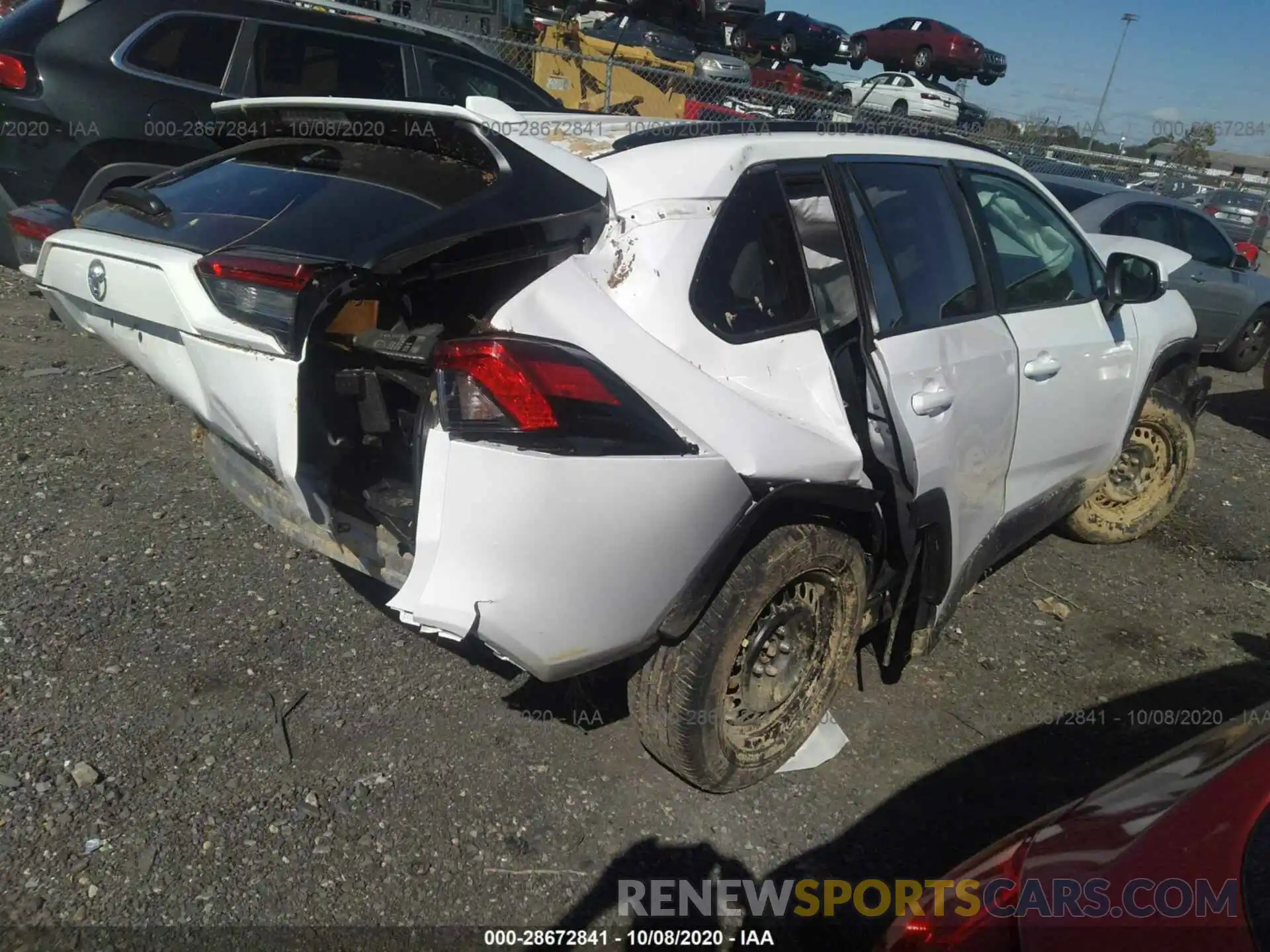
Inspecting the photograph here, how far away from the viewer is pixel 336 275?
2.12 meters

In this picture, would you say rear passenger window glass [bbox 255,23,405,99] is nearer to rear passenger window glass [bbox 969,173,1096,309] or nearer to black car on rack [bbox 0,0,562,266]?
black car on rack [bbox 0,0,562,266]

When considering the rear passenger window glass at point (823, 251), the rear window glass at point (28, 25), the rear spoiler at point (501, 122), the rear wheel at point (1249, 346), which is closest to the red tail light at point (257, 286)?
the rear spoiler at point (501, 122)

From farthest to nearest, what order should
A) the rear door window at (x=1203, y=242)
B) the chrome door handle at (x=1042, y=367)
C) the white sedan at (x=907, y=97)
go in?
the white sedan at (x=907, y=97)
the rear door window at (x=1203, y=242)
the chrome door handle at (x=1042, y=367)

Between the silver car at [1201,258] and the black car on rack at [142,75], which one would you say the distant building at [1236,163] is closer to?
the silver car at [1201,258]

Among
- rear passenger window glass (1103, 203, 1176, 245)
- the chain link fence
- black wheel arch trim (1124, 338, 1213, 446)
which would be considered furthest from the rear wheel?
black wheel arch trim (1124, 338, 1213, 446)

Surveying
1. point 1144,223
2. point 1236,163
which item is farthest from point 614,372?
point 1236,163

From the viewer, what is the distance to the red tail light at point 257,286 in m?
2.10

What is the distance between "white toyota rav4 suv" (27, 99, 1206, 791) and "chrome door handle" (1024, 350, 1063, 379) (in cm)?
3

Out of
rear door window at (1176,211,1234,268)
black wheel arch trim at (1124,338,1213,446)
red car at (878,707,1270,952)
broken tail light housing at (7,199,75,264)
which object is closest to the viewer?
red car at (878,707,1270,952)

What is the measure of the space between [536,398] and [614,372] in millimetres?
219

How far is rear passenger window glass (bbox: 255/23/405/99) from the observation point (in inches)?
248

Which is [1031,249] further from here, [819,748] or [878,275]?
[819,748]

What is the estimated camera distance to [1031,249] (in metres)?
3.60

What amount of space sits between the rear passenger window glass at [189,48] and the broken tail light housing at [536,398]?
5059 millimetres
